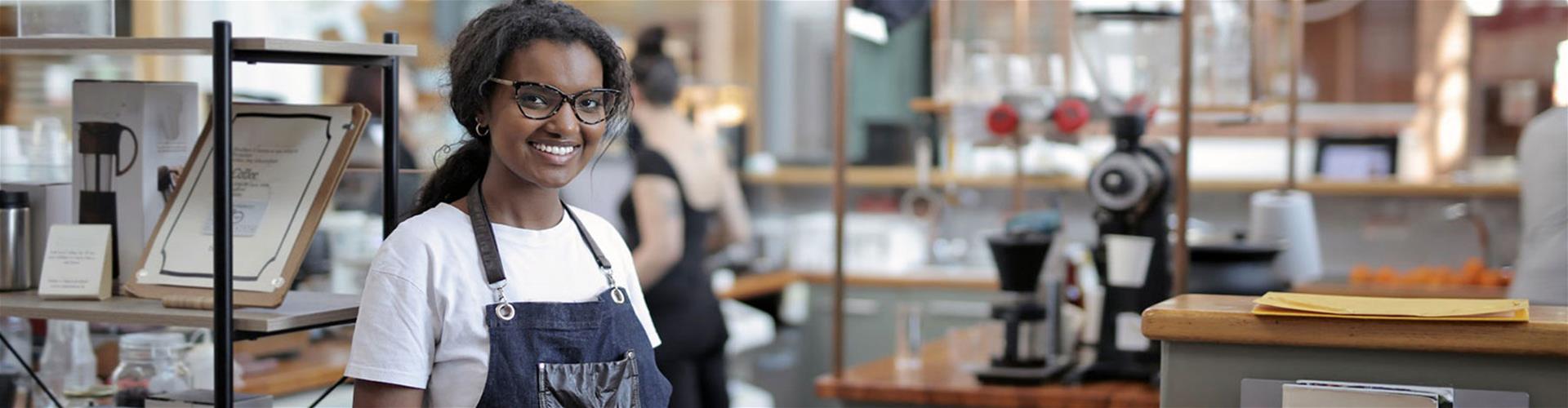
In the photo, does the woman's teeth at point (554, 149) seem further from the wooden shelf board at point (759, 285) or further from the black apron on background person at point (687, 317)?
the wooden shelf board at point (759, 285)

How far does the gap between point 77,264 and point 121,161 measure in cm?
17

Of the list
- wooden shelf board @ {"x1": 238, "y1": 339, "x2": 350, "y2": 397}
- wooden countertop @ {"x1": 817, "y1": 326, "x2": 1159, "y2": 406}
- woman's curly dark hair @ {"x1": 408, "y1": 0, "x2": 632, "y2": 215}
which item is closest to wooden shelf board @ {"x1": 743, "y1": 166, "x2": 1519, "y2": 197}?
wooden countertop @ {"x1": 817, "y1": 326, "x2": 1159, "y2": 406}

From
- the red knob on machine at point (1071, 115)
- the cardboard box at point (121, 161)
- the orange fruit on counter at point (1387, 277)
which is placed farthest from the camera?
the orange fruit on counter at point (1387, 277)

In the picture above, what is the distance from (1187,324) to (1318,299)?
0.17 metres

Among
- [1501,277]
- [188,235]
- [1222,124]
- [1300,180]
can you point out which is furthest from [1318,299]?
[1300,180]

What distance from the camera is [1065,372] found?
11.8ft

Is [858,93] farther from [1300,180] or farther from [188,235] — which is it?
[188,235]

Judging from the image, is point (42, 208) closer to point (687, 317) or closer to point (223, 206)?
point (223, 206)

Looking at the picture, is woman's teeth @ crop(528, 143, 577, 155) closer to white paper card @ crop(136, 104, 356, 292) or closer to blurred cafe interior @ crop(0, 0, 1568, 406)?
blurred cafe interior @ crop(0, 0, 1568, 406)

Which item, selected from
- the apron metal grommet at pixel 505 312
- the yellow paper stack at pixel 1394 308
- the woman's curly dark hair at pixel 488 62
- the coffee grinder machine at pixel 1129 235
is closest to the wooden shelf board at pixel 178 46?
the woman's curly dark hair at pixel 488 62

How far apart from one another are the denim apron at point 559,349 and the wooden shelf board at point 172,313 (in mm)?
338

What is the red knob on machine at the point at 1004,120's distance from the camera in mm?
3844

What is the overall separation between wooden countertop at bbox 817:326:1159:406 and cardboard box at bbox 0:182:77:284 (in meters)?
1.74

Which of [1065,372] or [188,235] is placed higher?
[188,235]
